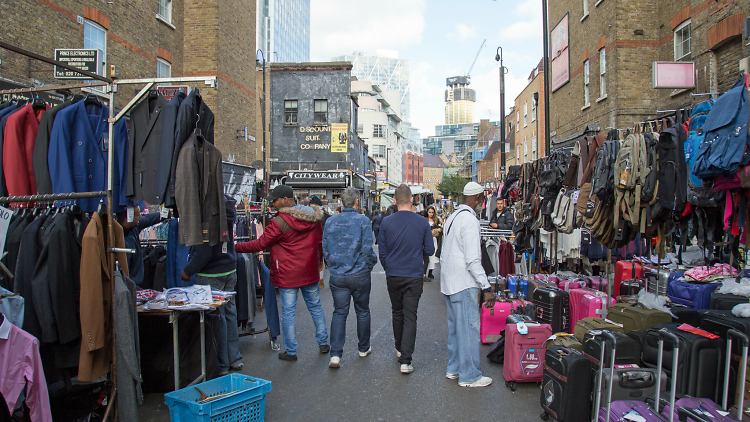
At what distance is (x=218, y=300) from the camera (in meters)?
4.61

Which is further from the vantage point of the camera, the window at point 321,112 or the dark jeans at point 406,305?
the window at point 321,112

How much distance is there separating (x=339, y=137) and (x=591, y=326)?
2857cm

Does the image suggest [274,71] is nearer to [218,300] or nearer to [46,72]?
[46,72]

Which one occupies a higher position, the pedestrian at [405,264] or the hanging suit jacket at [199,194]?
the hanging suit jacket at [199,194]

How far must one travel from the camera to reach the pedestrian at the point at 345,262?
555 cm

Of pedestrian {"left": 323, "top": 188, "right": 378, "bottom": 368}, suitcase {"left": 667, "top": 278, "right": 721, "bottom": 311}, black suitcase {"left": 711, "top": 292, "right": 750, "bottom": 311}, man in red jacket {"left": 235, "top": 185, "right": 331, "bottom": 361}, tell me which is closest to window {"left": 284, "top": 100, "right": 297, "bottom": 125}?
man in red jacket {"left": 235, "top": 185, "right": 331, "bottom": 361}

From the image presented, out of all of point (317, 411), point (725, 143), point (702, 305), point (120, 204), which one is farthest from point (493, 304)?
point (120, 204)

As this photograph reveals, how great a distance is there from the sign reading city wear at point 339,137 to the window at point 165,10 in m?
14.1

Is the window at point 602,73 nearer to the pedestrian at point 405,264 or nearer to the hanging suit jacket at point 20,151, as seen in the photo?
the pedestrian at point 405,264

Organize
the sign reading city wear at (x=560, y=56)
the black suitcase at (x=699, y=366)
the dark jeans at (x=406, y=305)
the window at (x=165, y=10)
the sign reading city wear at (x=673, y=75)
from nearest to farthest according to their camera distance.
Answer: the black suitcase at (x=699, y=366)
the dark jeans at (x=406, y=305)
the sign reading city wear at (x=673, y=75)
the window at (x=165, y=10)
the sign reading city wear at (x=560, y=56)

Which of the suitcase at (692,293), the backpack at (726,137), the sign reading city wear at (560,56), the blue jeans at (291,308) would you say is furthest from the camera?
the sign reading city wear at (560,56)

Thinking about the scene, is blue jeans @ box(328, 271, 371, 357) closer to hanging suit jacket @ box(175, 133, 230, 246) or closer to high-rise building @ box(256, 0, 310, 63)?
hanging suit jacket @ box(175, 133, 230, 246)

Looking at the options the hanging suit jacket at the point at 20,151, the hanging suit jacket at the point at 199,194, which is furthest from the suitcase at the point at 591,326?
the hanging suit jacket at the point at 20,151

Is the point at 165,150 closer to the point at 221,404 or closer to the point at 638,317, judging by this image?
the point at 221,404
